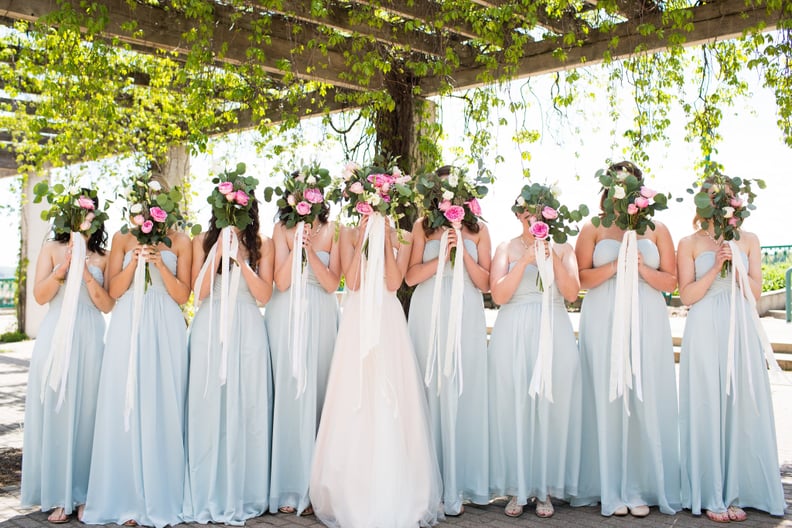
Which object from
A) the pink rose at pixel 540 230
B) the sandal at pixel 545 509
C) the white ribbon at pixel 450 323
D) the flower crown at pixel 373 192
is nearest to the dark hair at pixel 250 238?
the flower crown at pixel 373 192

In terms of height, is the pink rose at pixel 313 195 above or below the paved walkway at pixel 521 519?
above

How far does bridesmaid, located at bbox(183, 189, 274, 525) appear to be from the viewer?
16.2 feet

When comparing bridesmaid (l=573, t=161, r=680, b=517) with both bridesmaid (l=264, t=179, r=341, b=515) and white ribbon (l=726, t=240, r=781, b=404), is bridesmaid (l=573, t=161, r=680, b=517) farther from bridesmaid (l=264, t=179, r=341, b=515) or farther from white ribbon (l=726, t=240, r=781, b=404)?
bridesmaid (l=264, t=179, r=341, b=515)

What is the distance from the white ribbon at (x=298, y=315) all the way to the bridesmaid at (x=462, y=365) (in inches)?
30.0

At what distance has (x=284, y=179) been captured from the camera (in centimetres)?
513

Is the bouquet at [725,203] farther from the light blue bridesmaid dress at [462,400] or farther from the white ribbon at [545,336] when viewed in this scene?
the light blue bridesmaid dress at [462,400]

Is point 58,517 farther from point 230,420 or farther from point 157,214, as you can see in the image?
point 157,214

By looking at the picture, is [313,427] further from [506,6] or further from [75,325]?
[506,6]

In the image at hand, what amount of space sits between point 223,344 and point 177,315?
42cm

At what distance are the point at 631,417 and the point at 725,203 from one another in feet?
5.02

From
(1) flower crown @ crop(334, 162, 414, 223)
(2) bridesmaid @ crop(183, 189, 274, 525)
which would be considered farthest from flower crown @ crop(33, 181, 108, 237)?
(1) flower crown @ crop(334, 162, 414, 223)

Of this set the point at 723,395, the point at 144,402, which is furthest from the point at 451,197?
the point at 144,402

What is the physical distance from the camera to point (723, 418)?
503 cm

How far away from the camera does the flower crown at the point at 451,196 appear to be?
16.5 feet
